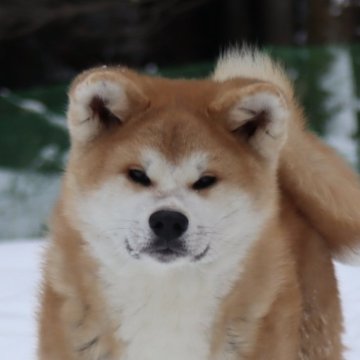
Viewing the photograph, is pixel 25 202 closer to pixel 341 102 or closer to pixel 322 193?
pixel 341 102

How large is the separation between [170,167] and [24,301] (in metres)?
2.93

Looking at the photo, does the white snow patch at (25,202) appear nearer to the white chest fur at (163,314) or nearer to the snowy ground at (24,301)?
the snowy ground at (24,301)

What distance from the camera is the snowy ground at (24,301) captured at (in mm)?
5410

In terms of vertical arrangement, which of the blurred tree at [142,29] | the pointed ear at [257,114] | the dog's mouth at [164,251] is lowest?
the dog's mouth at [164,251]

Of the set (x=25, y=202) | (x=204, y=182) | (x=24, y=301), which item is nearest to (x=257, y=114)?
(x=204, y=182)

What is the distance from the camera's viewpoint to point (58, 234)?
3822 millimetres

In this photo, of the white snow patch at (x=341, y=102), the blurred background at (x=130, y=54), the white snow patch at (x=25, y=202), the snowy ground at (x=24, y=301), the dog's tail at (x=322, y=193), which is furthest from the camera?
the white snow patch at (x=341, y=102)

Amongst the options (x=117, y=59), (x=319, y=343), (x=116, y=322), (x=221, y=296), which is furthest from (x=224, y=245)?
(x=117, y=59)

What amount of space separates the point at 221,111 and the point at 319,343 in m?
1.14

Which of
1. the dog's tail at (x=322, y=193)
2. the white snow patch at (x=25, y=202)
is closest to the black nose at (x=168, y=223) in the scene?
the dog's tail at (x=322, y=193)

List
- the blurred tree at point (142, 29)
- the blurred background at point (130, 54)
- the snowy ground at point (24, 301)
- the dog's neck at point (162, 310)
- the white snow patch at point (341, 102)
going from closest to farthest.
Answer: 1. the dog's neck at point (162, 310)
2. the snowy ground at point (24, 301)
3. the blurred background at point (130, 54)
4. the white snow patch at point (341, 102)
5. the blurred tree at point (142, 29)

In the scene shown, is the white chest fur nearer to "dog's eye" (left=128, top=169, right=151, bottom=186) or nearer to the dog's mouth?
the dog's mouth

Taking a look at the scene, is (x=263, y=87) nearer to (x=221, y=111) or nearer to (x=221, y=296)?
(x=221, y=111)

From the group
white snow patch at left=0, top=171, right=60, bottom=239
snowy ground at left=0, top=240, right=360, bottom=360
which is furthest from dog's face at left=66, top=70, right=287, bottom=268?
white snow patch at left=0, top=171, right=60, bottom=239
